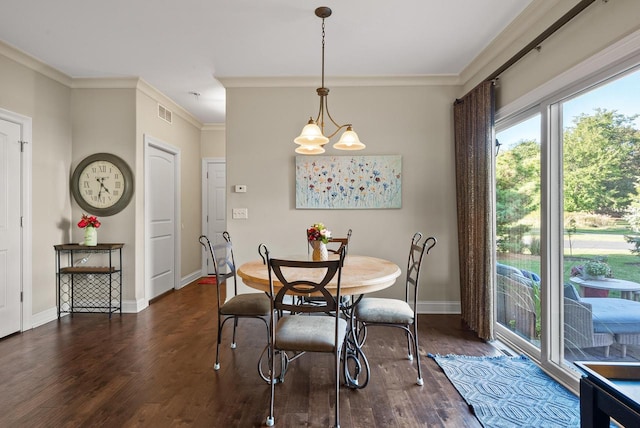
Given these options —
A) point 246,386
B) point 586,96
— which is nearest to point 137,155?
point 246,386

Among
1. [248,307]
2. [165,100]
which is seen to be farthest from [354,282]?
[165,100]

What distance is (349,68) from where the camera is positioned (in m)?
3.65

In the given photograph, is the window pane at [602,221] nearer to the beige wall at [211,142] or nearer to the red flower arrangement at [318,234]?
the red flower arrangement at [318,234]

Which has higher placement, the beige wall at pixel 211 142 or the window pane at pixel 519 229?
the beige wall at pixel 211 142

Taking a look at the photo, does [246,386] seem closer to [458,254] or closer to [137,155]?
[458,254]

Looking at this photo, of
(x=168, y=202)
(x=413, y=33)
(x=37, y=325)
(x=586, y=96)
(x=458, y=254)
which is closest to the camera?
(x=586, y=96)

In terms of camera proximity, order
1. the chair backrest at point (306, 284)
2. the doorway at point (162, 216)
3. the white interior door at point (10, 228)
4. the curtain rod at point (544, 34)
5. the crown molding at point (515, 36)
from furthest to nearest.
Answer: the doorway at point (162, 216), the white interior door at point (10, 228), the crown molding at point (515, 36), the curtain rod at point (544, 34), the chair backrest at point (306, 284)

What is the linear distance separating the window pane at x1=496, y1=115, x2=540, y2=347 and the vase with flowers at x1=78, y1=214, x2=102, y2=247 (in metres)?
4.21

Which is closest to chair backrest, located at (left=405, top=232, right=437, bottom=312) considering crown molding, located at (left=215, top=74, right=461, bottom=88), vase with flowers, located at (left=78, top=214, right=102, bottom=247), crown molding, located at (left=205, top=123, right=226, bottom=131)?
crown molding, located at (left=215, top=74, right=461, bottom=88)

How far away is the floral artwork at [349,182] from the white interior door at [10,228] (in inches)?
108

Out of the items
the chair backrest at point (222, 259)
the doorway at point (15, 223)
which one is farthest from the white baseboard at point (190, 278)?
the chair backrest at point (222, 259)

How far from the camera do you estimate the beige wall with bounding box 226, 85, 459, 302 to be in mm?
3869

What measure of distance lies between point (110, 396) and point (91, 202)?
258cm

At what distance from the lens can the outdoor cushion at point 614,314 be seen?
1887 millimetres
